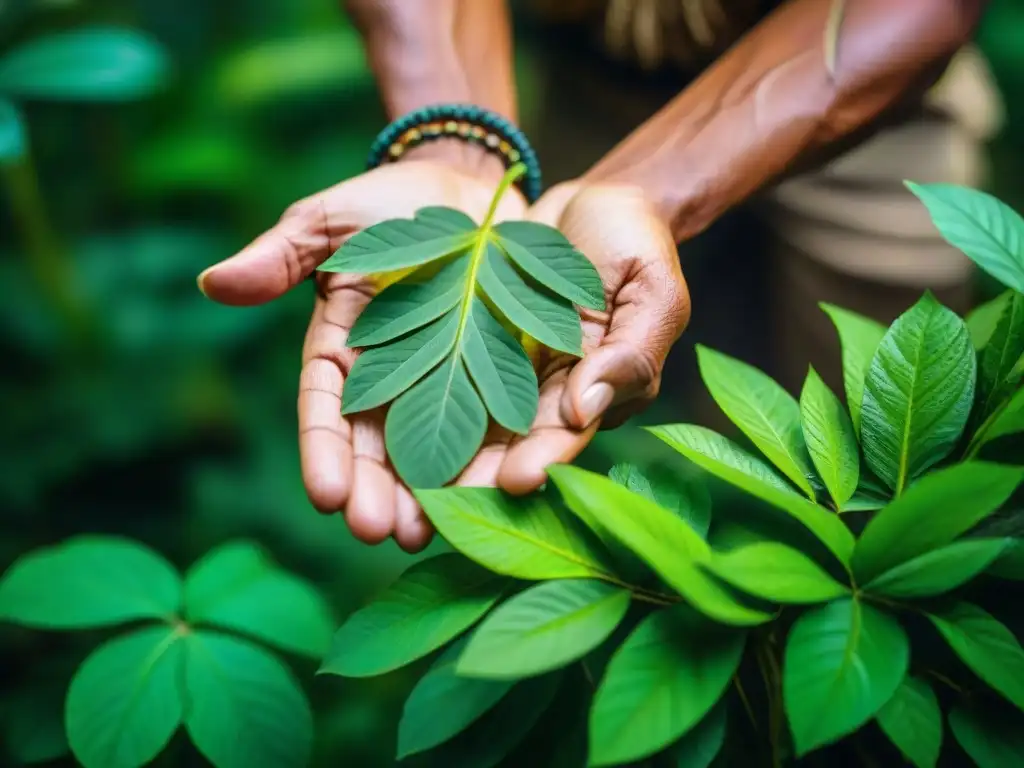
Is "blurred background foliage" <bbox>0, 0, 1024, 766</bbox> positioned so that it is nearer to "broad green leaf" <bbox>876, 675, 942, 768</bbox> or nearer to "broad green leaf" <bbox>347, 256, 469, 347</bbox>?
"broad green leaf" <bbox>347, 256, 469, 347</bbox>

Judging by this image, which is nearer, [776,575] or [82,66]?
[776,575]

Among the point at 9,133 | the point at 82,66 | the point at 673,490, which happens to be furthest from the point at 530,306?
the point at 82,66

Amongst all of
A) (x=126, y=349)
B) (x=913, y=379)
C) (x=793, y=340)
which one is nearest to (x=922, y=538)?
(x=913, y=379)

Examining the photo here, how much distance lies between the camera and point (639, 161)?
2.86 ft

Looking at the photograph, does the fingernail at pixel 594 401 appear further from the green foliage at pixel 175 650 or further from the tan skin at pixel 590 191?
the green foliage at pixel 175 650

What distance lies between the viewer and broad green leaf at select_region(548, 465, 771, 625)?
1.43ft

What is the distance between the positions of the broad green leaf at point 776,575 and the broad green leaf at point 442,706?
0.16 metres

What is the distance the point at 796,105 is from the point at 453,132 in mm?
361

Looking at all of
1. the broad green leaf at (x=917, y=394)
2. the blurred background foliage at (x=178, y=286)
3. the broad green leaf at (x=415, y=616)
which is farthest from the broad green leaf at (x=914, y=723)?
the blurred background foliage at (x=178, y=286)

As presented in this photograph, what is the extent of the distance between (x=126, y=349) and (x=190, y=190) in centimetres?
37

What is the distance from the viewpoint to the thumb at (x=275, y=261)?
2.24 feet

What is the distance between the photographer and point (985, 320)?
652mm

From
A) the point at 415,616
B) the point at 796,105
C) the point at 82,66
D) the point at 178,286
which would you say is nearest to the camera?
the point at 415,616

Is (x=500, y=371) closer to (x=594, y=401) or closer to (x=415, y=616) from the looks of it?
(x=594, y=401)
